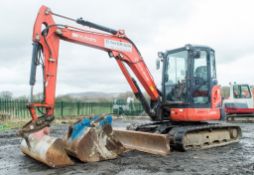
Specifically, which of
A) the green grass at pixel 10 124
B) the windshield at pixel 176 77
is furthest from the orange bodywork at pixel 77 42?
the green grass at pixel 10 124

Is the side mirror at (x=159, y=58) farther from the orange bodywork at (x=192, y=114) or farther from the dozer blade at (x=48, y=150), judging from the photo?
the dozer blade at (x=48, y=150)

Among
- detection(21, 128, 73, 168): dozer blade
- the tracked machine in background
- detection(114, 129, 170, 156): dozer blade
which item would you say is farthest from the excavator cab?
the tracked machine in background

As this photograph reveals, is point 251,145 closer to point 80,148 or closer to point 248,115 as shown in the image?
point 80,148

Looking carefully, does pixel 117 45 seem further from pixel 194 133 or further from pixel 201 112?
pixel 194 133

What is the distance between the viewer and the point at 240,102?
20109mm

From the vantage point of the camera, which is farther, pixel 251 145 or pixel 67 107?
pixel 67 107

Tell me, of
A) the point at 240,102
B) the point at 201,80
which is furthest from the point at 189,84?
the point at 240,102

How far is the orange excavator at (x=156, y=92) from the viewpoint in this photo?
7129 mm

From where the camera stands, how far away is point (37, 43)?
7066 mm

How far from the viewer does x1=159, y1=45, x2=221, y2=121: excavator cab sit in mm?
8938

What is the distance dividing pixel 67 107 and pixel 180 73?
16.3 m

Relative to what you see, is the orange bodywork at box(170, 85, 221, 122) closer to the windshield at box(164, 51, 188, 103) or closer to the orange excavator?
the orange excavator

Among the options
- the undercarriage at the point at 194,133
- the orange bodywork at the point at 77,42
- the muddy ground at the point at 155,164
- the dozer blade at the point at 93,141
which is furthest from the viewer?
the undercarriage at the point at 194,133

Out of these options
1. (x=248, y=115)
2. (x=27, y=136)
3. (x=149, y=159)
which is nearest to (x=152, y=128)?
(x=149, y=159)
